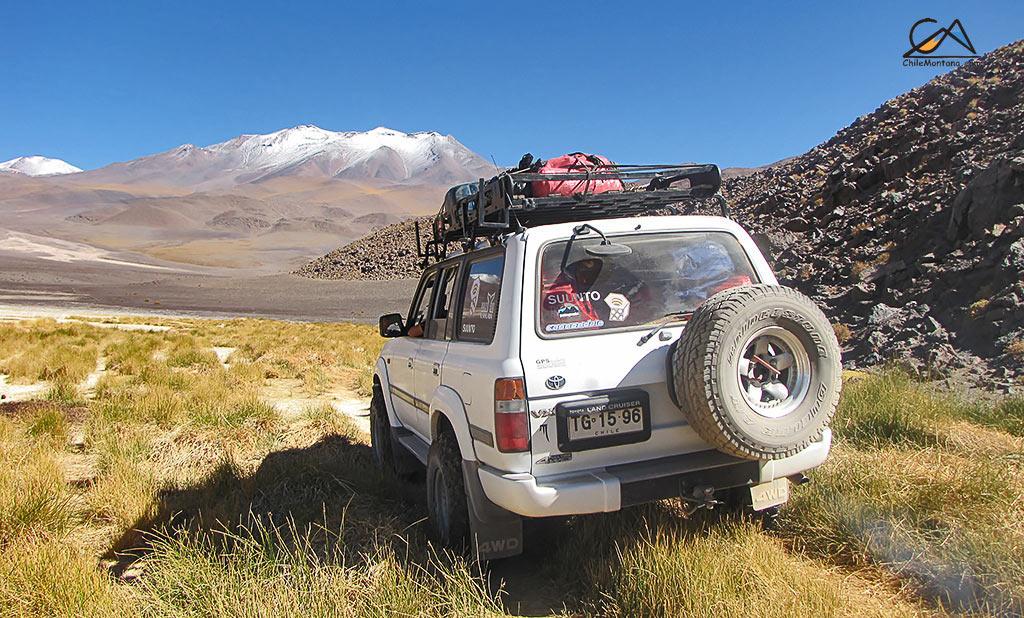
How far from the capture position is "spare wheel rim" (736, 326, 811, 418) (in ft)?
11.2

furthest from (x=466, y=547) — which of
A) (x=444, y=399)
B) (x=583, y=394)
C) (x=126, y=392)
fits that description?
(x=126, y=392)

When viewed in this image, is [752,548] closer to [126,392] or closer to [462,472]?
[462,472]

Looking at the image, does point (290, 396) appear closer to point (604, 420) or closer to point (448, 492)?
point (448, 492)

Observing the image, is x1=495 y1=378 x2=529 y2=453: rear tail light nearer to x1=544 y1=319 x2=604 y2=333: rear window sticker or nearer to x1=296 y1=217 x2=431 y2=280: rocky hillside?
x1=544 y1=319 x2=604 y2=333: rear window sticker

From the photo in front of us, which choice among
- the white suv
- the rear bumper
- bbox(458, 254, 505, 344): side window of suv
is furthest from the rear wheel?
bbox(458, 254, 505, 344): side window of suv

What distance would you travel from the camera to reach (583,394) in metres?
3.41

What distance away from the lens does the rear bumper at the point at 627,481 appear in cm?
333

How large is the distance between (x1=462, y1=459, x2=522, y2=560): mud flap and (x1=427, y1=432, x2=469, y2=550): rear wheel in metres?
0.22

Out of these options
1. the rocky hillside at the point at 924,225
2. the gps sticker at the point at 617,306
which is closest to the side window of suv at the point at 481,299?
the gps sticker at the point at 617,306

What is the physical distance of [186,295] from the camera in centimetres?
6344

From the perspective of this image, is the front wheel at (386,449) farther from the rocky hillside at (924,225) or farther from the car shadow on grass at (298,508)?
the rocky hillside at (924,225)

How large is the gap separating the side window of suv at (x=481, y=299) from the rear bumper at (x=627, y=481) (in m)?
0.79

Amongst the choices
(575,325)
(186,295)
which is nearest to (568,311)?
(575,325)

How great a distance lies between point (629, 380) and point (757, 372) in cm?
64
